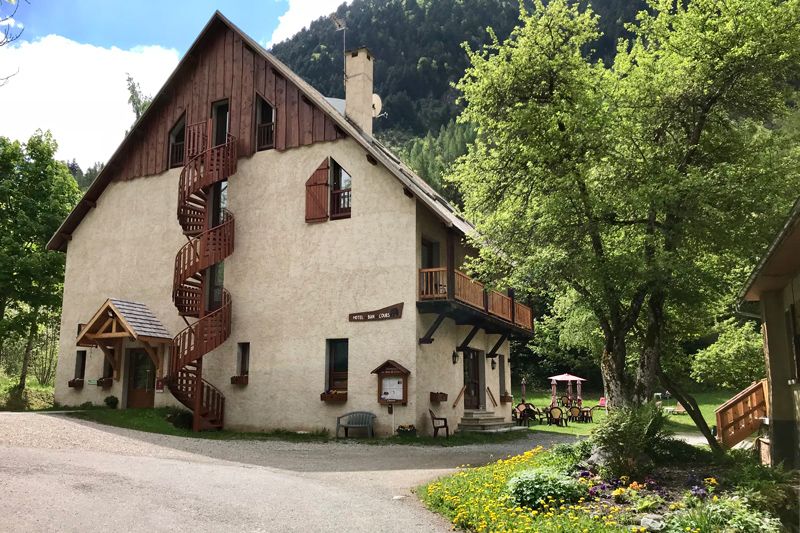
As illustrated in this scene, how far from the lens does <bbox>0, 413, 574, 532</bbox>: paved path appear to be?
7.10 meters

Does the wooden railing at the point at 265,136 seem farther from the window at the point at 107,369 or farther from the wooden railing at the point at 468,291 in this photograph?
the window at the point at 107,369

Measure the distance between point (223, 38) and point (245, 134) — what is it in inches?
142

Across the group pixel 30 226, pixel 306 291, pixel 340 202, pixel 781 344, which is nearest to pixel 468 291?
pixel 340 202

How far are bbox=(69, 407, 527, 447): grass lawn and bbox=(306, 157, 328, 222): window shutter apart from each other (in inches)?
245

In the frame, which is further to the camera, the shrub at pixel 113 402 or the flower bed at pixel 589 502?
the shrub at pixel 113 402

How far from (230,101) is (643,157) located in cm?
1393

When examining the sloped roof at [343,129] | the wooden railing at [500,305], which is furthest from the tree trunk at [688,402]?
the wooden railing at [500,305]

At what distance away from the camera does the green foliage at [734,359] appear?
16.9 metres

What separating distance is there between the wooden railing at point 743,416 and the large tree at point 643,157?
124 centimetres

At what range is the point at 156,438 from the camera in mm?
15164

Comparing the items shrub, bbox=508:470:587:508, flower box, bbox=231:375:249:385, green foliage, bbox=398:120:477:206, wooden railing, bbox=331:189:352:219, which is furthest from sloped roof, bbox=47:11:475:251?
green foliage, bbox=398:120:477:206

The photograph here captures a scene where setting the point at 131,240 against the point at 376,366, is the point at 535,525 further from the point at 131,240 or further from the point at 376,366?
the point at 131,240

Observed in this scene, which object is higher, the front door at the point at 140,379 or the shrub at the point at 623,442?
the front door at the point at 140,379

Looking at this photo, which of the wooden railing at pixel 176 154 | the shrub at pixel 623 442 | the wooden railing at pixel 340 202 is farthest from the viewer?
the wooden railing at pixel 176 154
